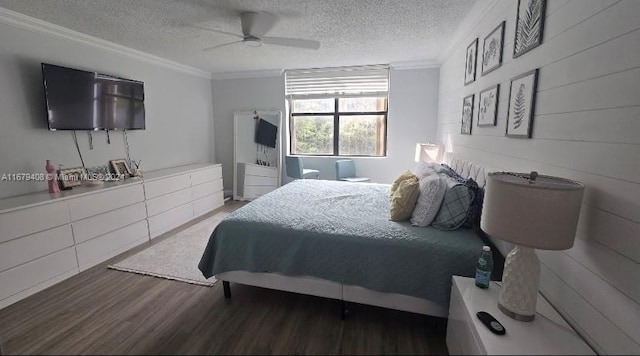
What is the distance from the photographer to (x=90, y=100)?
3006mm

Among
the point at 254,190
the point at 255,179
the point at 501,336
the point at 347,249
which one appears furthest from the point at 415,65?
the point at 501,336

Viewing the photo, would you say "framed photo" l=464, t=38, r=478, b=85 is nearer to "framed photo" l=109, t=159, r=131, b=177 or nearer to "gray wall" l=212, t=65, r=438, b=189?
"gray wall" l=212, t=65, r=438, b=189

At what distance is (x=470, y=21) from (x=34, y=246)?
4269 millimetres

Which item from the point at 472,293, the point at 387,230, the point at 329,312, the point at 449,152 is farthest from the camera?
the point at 449,152

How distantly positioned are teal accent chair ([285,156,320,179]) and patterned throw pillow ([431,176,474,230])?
9.16ft

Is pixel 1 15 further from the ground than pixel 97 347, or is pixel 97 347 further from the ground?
pixel 1 15

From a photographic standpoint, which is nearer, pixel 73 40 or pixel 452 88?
pixel 73 40

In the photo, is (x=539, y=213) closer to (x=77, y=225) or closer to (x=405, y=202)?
(x=405, y=202)

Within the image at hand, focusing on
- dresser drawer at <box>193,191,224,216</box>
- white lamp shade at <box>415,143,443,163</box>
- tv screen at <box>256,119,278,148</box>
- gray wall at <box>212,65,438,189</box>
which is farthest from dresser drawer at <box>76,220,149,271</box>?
white lamp shade at <box>415,143,443,163</box>

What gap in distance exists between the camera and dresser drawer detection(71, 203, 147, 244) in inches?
101

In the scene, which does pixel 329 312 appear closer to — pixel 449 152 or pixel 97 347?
pixel 97 347

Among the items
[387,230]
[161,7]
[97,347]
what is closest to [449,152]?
[387,230]

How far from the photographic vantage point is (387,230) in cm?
188

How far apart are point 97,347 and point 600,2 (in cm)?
310
